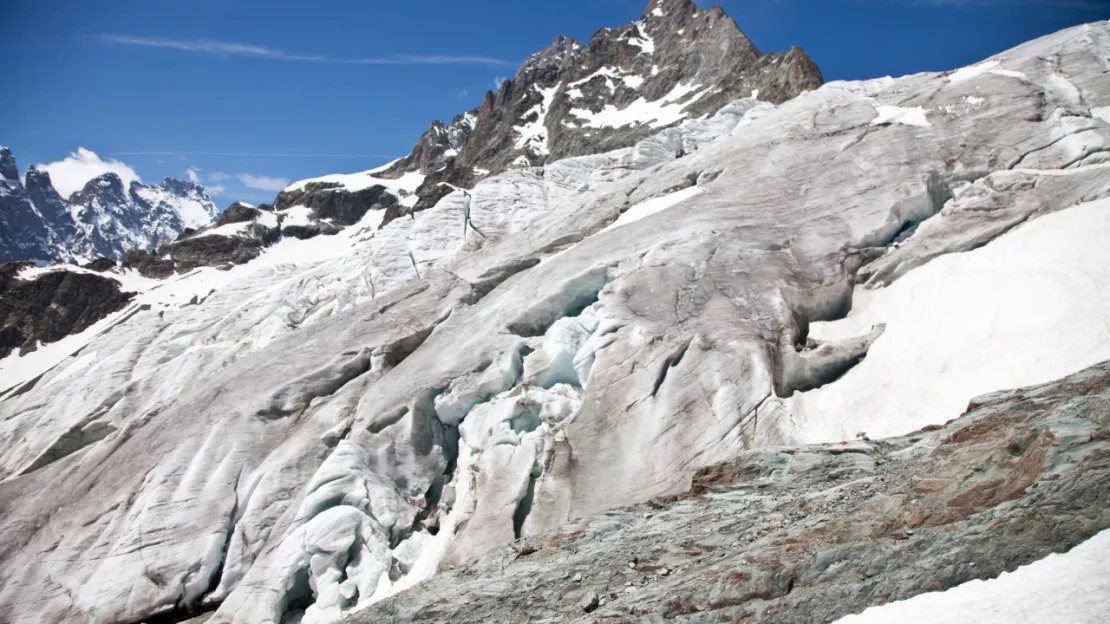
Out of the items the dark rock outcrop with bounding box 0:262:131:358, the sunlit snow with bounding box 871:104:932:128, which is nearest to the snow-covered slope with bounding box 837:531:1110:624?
the sunlit snow with bounding box 871:104:932:128

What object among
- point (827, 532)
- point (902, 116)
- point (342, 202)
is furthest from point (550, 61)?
point (827, 532)

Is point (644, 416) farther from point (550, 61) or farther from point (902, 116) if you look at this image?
point (550, 61)

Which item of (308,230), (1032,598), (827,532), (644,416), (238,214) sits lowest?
(1032,598)

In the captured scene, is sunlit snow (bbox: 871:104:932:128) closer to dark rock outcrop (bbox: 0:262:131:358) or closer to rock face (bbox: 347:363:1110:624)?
rock face (bbox: 347:363:1110:624)

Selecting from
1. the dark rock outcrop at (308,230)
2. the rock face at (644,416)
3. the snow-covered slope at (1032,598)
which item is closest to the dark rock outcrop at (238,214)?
the dark rock outcrop at (308,230)

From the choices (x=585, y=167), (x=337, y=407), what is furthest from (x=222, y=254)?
(x=337, y=407)

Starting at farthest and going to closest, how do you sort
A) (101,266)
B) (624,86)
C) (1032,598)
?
(101,266) → (624,86) → (1032,598)
